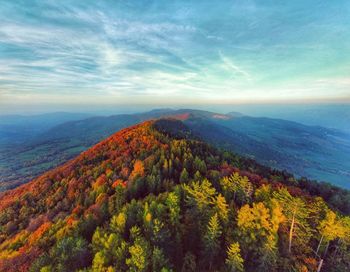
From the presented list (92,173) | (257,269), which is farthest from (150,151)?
(257,269)

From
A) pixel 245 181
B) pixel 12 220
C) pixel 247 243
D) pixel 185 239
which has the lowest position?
pixel 12 220

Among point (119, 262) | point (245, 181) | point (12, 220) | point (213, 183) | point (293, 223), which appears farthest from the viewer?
point (12, 220)

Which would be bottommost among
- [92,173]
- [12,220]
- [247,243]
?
[12,220]

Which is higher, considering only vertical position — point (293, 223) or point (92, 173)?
point (293, 223)

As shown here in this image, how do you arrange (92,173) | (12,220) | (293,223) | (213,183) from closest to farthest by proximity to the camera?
(293,223) → (213,183) → (12,220) → (92,173)

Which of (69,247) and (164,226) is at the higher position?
(164,226)

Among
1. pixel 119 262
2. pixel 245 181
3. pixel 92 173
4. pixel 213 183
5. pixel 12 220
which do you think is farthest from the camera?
pixel 92 173

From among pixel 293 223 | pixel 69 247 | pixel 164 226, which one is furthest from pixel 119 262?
pixel 293 223

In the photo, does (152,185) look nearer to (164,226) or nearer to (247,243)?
(164,226)

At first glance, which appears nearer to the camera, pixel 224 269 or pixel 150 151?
pixel 224 269

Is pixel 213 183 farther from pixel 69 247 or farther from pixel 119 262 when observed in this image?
pixel 69 247
